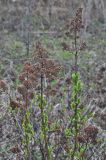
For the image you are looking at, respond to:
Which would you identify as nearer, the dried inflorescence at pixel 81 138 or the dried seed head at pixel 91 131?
the dried seed head at pixel 91 131

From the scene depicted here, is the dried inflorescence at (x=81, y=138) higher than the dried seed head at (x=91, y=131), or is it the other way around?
the dried seed head at (x=91, y=131)

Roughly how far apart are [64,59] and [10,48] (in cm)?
128

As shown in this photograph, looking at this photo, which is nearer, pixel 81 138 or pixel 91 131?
pixel 91 131

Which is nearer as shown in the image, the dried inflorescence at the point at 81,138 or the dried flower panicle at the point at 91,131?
the dried flower panicle at the point at 91,131

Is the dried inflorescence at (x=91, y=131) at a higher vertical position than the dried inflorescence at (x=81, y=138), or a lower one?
higher

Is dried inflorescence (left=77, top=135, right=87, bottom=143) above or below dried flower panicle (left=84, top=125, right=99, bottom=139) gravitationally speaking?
below

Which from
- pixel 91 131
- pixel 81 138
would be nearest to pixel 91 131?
pixel 91 131

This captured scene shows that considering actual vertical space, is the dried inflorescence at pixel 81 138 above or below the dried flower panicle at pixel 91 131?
below

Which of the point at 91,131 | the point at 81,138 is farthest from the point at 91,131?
the point at 81,138

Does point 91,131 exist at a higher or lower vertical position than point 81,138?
higher

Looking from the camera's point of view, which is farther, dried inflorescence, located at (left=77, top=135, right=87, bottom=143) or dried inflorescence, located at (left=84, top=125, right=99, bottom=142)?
dried inflorescence, located at (left=77, top=135, right=87, bottom=143)

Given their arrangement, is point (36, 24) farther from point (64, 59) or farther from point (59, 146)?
point (59, 146)

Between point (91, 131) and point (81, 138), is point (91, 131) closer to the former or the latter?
point (91, 131)

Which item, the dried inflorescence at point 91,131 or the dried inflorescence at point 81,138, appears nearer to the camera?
the dried inflorescence at point 91,131
